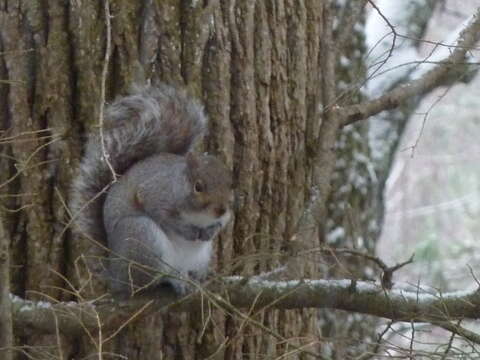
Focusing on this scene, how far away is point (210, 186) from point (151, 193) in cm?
16

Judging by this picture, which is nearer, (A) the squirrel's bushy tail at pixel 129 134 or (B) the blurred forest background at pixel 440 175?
(A) the squirrel's bushy tail at pixel 129 134

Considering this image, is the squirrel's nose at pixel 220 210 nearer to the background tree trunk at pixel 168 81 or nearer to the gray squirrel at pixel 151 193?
the gray squirrel at pixel 151 193

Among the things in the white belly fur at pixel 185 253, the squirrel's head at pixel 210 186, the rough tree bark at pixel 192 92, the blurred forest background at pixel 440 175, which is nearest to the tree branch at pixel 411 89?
the rough tree bark at pixel 192 92

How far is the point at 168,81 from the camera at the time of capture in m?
2.14

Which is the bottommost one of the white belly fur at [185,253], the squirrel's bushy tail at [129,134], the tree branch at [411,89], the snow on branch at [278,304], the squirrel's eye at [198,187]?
the snow on branch at [278,304]

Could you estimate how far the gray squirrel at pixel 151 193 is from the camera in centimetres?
204

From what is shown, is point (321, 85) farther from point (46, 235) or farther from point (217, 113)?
point (46, 235)

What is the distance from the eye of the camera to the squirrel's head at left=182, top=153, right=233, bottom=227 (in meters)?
2.03

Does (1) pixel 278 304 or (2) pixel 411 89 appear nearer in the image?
(1) pixel 278 304

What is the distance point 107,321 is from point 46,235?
37 cm

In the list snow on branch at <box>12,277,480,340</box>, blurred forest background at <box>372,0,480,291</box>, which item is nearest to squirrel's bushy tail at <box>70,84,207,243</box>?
snow on branch at <box>12,277,480,340</box>

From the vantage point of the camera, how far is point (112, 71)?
2.12 meters

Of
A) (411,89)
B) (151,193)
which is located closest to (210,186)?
(151,193)

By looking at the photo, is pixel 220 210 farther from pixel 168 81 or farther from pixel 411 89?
pixel 411 89
